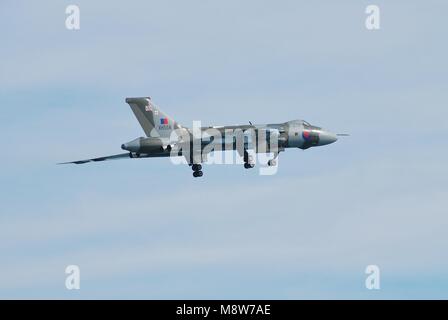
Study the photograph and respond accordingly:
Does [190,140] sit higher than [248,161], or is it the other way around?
[190,140]

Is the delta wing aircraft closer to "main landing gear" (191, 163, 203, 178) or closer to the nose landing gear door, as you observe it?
"main landing gear" (191, 163, 203, 178)

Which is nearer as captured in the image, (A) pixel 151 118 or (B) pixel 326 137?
(A) pixel 151 118

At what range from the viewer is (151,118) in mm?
110250

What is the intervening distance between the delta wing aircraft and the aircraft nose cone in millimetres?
6609

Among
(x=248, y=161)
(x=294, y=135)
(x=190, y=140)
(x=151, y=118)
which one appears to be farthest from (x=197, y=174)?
(x=294, y=135)

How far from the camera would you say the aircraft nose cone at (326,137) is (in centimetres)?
12116

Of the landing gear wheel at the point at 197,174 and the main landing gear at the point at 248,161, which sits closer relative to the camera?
the landing gear wheel at the point at 197,174

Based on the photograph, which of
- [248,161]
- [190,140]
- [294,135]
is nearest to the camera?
[190,140]

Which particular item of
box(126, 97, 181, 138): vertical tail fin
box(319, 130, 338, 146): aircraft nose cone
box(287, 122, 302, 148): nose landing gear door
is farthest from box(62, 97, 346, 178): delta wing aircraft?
box(319, 130, 338, 146): aircraft nose cone

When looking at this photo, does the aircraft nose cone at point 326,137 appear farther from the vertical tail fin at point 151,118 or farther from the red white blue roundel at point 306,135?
the vertical tail fin at point 151,118

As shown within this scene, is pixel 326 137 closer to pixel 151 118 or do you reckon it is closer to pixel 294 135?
pixel 294 135

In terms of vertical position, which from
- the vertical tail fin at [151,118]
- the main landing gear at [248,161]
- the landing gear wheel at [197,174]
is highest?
the vertical tail fin at [151,118]

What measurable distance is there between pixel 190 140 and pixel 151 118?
15.1ft

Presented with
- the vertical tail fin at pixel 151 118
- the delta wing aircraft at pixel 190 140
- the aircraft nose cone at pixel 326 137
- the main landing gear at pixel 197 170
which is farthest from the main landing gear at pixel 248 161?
the aircraft nose cone at pixel 326 137
